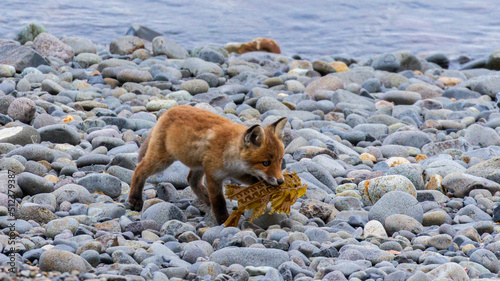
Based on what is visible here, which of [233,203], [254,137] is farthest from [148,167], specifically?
[254,137]

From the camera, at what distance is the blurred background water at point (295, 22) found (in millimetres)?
23672

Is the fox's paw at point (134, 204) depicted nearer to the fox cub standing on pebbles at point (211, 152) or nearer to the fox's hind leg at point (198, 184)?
the fox cub standing on pebbles at point (211, 152)

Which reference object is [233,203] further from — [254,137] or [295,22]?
[295,22]

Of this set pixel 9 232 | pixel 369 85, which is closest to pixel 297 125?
pixel 369 85

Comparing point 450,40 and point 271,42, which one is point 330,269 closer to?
point 271,42

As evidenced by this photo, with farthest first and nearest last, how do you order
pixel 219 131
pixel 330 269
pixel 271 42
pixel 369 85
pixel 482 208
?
pixel 271 42
pixel 369 85
pixel 482 208
pixel 219 131
pixel 330 269

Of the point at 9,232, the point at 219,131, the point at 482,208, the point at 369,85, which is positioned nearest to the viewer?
the point at 9,232

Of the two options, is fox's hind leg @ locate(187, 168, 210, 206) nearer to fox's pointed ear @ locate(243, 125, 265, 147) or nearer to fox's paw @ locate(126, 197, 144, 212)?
fox's paw @ locate(126, 197, 144, 212)

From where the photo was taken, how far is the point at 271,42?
20.7 metres

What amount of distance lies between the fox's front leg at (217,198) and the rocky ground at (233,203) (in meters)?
0.20

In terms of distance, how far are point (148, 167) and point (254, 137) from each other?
1.53m

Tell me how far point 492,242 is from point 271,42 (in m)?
15.6

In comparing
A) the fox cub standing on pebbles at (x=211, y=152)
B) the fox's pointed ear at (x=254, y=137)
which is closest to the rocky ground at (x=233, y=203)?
the fox cub standing on pebbles at (x=211, y=152)

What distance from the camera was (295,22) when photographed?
90.5 ft
